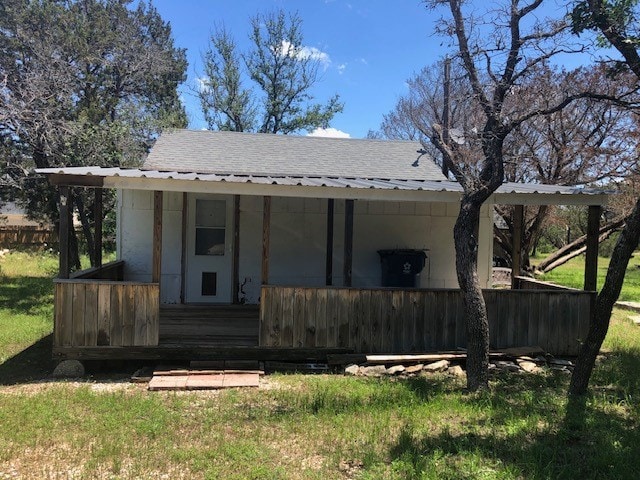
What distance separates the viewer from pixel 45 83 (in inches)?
499

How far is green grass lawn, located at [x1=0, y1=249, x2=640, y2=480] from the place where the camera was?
12.5 feet

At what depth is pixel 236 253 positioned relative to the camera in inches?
369

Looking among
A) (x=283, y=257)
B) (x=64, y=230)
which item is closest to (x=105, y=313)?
(x=64, y=230)

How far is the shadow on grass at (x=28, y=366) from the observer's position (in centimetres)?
645

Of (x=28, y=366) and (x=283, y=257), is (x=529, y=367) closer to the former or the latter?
(x=283, y=257)

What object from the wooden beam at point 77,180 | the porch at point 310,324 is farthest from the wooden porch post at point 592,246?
the wooden beam at point 77,180

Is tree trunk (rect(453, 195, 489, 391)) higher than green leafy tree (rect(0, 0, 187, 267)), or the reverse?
green leafy tree (rect(0, 0, 187, 267))

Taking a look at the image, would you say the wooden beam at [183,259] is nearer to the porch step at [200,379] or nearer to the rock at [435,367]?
the porch step at [200,379]

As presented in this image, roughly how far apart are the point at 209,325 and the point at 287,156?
13.8ft

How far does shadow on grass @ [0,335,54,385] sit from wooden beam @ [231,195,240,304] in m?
3.19

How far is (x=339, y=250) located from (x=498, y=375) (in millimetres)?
4012

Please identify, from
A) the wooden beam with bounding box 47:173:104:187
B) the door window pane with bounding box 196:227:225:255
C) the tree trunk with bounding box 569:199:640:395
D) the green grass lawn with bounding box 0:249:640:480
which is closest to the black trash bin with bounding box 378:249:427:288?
the green grass lawn with bounding box 0:249:640:480

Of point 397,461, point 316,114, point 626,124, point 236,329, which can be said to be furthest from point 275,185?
point 316,114

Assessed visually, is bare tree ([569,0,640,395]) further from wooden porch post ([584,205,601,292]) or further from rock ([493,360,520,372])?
wooden porch post ([584,205,601,292])
